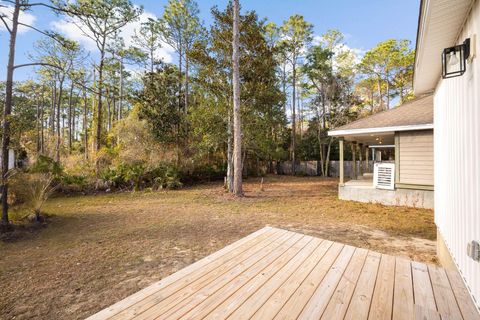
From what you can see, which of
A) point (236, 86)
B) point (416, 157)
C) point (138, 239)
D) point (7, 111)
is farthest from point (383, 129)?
point (7, 111)

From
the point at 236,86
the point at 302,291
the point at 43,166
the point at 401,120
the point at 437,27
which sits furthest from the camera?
the point at 236,86

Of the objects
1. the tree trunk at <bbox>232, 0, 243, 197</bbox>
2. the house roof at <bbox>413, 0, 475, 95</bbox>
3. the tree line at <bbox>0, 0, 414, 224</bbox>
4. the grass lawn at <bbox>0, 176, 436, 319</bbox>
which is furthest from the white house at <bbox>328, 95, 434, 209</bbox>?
the house roof at <bbox>413, 0, 475, 95</bbox>

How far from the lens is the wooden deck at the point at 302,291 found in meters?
1.52

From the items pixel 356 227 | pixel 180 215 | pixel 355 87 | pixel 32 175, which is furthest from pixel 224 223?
pixel 355 87

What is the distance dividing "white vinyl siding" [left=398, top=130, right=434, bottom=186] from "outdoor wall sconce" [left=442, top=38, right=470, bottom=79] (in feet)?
20.3

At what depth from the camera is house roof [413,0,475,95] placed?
1.74 m

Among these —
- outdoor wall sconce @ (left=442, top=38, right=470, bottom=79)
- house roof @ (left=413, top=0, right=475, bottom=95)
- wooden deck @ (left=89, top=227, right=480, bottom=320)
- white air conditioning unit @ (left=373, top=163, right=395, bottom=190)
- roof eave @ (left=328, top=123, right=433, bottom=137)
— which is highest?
house roof @ (left=413, top=0, right=475, bottom=95)

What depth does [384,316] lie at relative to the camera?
4.88 feet

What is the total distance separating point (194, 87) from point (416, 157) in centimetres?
1056

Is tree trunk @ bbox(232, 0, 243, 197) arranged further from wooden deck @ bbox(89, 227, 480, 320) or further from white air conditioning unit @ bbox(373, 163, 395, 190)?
wooden deck @ bbox(89, 227, 480, 320)

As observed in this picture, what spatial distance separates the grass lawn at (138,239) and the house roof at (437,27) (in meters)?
2.89

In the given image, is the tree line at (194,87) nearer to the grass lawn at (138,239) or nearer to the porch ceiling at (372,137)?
the grass lawn at (138,239)

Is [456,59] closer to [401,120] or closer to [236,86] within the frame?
[401,120]

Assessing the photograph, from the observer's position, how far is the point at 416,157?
280 inches
